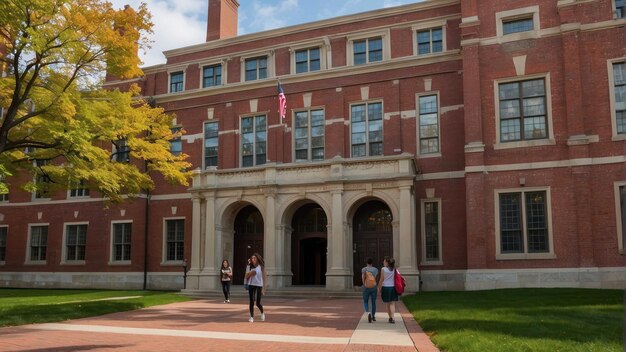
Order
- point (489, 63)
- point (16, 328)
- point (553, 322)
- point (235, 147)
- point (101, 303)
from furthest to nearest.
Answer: point (235, 147) → point (489, 63) → point (101, 303) → point (16, 328) → point (553, 322)

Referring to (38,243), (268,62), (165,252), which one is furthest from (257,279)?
(38,243)

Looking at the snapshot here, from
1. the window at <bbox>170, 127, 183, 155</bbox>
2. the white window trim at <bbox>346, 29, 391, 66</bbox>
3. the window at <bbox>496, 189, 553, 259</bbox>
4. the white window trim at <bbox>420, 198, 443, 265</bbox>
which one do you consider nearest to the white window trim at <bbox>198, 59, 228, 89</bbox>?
the window at <bbox>170, 127, 183, 155</bbox>

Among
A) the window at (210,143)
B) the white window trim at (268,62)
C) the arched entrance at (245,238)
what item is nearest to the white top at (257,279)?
the arched entrance at (245,238)

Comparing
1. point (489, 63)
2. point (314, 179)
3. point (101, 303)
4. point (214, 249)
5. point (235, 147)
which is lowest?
point (101, 303)

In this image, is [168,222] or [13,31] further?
[168,222]

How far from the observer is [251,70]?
3228 cm

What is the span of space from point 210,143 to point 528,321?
2314cm

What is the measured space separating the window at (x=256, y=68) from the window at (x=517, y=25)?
13.0m

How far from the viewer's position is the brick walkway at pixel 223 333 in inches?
398

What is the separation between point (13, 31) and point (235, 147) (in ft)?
48.6

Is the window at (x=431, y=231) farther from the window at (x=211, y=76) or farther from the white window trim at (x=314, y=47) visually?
the window at (x=211, y=76)

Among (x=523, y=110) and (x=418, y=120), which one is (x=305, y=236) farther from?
(x=523, y=110)

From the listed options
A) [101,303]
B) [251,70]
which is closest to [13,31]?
[101,303]

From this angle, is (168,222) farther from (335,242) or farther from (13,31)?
(13,31)
